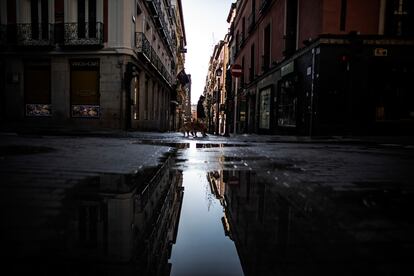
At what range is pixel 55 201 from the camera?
2010mm

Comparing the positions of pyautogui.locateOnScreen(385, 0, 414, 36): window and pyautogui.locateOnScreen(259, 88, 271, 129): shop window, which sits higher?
pyautogui.locateOnScreen(385, 0, 414, 36): window

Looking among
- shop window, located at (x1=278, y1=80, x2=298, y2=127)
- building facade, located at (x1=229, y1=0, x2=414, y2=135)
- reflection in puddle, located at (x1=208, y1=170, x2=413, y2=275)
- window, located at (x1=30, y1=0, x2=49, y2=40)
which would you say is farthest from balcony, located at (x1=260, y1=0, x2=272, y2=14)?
reflection in puddle, located at (x1=208, y1=170, x2=413, y2=275)

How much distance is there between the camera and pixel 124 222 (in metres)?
1.67

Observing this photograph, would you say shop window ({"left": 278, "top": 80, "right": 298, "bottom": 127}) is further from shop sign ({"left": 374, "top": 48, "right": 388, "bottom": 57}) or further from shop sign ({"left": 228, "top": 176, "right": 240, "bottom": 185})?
shop sign ({"left": 228, "top": 176, "right": 240, "bottom": 185})

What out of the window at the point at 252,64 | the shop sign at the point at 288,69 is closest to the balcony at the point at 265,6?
the window at the point at 252,64

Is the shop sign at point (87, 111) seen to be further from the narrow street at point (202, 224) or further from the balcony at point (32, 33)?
the narrow street at point (202, 224)

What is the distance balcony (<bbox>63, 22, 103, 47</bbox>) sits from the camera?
16688mm

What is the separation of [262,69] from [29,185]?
19.4 m

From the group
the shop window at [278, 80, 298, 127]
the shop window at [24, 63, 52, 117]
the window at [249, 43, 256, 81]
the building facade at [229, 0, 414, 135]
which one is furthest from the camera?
the window at [249, 43, 256, 81]

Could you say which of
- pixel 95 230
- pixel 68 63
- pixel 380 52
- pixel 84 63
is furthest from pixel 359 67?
pixel 68 63

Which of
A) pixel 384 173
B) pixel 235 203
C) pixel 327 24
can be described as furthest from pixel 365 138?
pixel 235 203

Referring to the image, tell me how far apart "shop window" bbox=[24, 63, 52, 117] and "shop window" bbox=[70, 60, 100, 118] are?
1663 mm

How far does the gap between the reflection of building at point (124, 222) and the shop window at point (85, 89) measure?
51.9 ft

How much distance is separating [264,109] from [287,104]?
16.7 ft
